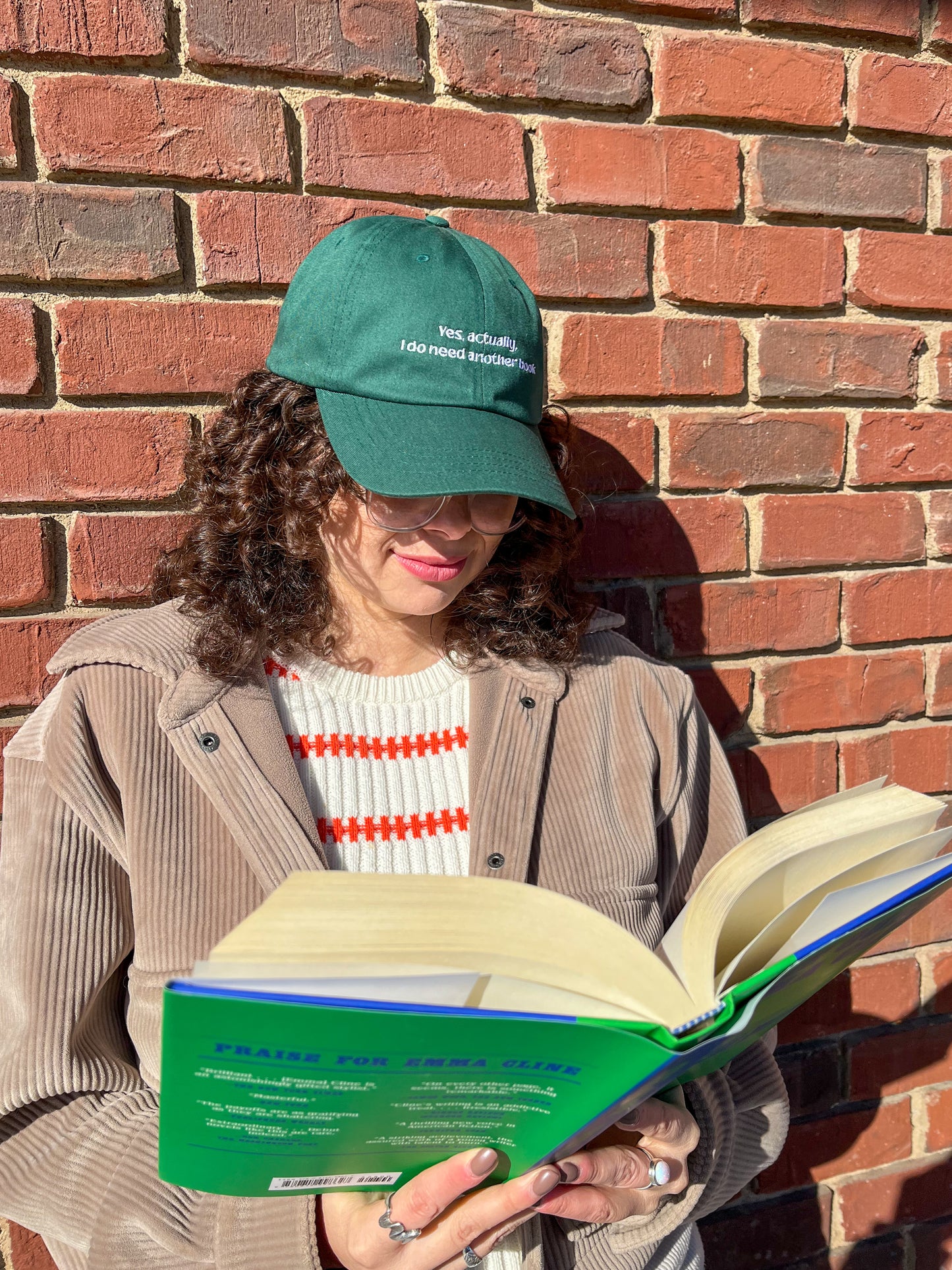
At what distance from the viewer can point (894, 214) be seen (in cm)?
152

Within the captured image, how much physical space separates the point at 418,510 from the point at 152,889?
1.63 feet

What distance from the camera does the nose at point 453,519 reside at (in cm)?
107

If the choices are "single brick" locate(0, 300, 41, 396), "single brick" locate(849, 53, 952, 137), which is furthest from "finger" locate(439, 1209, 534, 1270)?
"single brick" locate(849, 53, 952, 137)

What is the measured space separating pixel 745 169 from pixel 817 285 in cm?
21

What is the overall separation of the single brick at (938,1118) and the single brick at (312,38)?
6.28 feet

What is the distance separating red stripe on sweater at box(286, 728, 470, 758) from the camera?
44.7 inches

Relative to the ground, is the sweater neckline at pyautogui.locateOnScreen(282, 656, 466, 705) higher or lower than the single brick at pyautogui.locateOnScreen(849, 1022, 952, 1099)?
higher

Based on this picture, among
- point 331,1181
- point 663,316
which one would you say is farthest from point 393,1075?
point 663,316

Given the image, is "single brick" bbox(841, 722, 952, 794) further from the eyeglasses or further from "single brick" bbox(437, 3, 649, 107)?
"single brick" bbox(437, 3, 649, 107)

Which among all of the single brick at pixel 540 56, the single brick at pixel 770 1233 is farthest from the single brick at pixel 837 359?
the single brick at pixel 770 1233

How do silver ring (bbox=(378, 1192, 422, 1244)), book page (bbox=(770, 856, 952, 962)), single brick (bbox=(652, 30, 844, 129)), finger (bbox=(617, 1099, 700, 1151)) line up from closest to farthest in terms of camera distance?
book page (bbox=(770, 856, 952, 962)) → silver ring (bbox=(378, 1192, 422, 1244)) → finger (bbox=(617, 1099, 700, 1151)) → single brick (bbox=(652, 30, 844, 129))

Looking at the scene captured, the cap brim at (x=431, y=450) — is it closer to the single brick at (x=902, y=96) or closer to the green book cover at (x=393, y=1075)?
the green book cover at (x=393, y=1075)

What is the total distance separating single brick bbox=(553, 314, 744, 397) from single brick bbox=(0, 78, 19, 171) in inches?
29.1

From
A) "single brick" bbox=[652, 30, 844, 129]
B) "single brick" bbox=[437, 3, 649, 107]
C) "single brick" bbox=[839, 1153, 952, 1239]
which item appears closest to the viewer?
"single brick" bbox=[437, 3, 649, 107]
